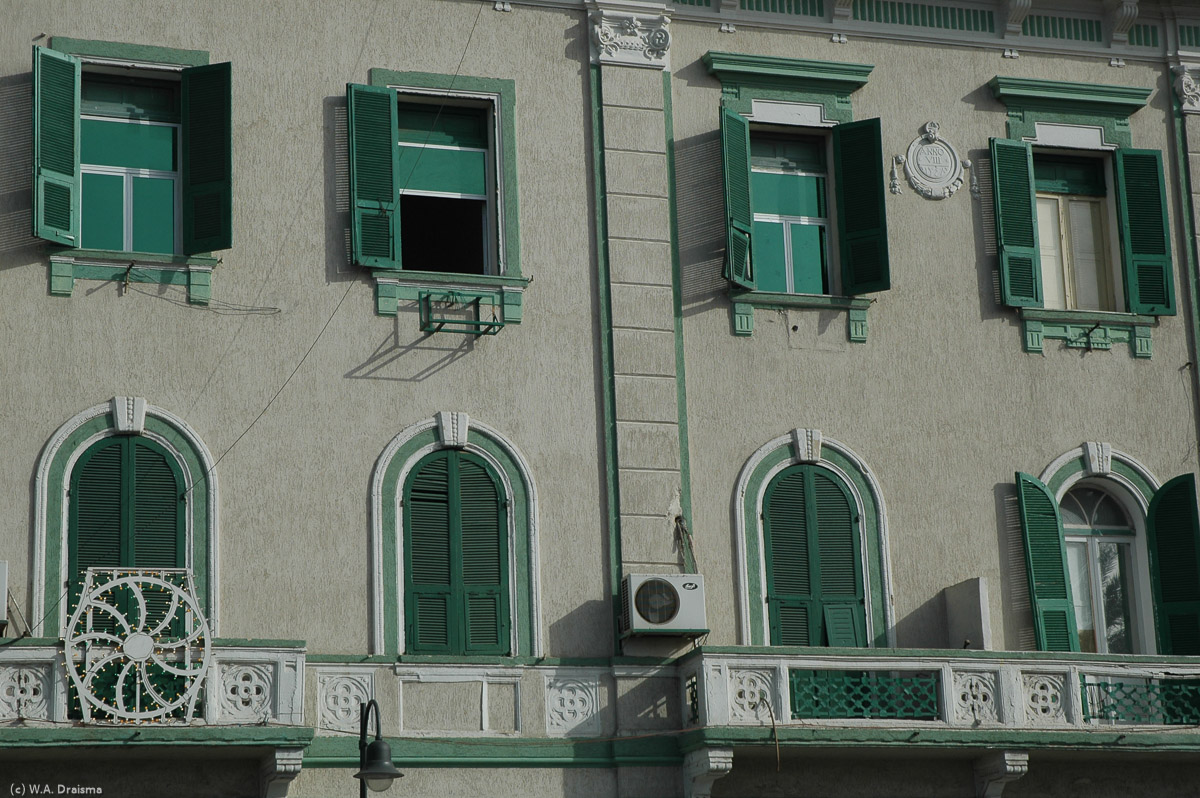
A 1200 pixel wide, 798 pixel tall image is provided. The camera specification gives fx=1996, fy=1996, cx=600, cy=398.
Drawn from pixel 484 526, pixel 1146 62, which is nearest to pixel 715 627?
pixel 484 526

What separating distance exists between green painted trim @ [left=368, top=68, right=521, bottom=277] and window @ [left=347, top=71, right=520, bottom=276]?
0.01 metres

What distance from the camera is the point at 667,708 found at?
20.0 m

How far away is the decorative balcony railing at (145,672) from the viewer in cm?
1781

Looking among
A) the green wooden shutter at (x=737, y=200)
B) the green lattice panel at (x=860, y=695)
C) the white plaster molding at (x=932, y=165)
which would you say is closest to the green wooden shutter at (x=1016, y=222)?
the white plaster molding at (x=932, y=165)

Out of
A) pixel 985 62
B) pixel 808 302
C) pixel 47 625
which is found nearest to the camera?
pixel 47 625

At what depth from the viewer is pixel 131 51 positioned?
66.4ft

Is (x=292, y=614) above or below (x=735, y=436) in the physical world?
below

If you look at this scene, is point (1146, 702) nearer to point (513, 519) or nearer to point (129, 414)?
point (513, 519)

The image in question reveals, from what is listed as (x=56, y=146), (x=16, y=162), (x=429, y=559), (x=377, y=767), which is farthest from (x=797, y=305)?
(x=16, y=162)

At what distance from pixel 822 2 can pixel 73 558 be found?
10.3m

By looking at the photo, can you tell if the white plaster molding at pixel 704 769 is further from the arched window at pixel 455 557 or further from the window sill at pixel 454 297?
the window sill at pixel 454 297

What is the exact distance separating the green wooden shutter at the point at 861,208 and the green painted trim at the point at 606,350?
2712mm

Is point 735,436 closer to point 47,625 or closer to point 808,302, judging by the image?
point 808,302

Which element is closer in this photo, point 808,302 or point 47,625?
point 47,625
